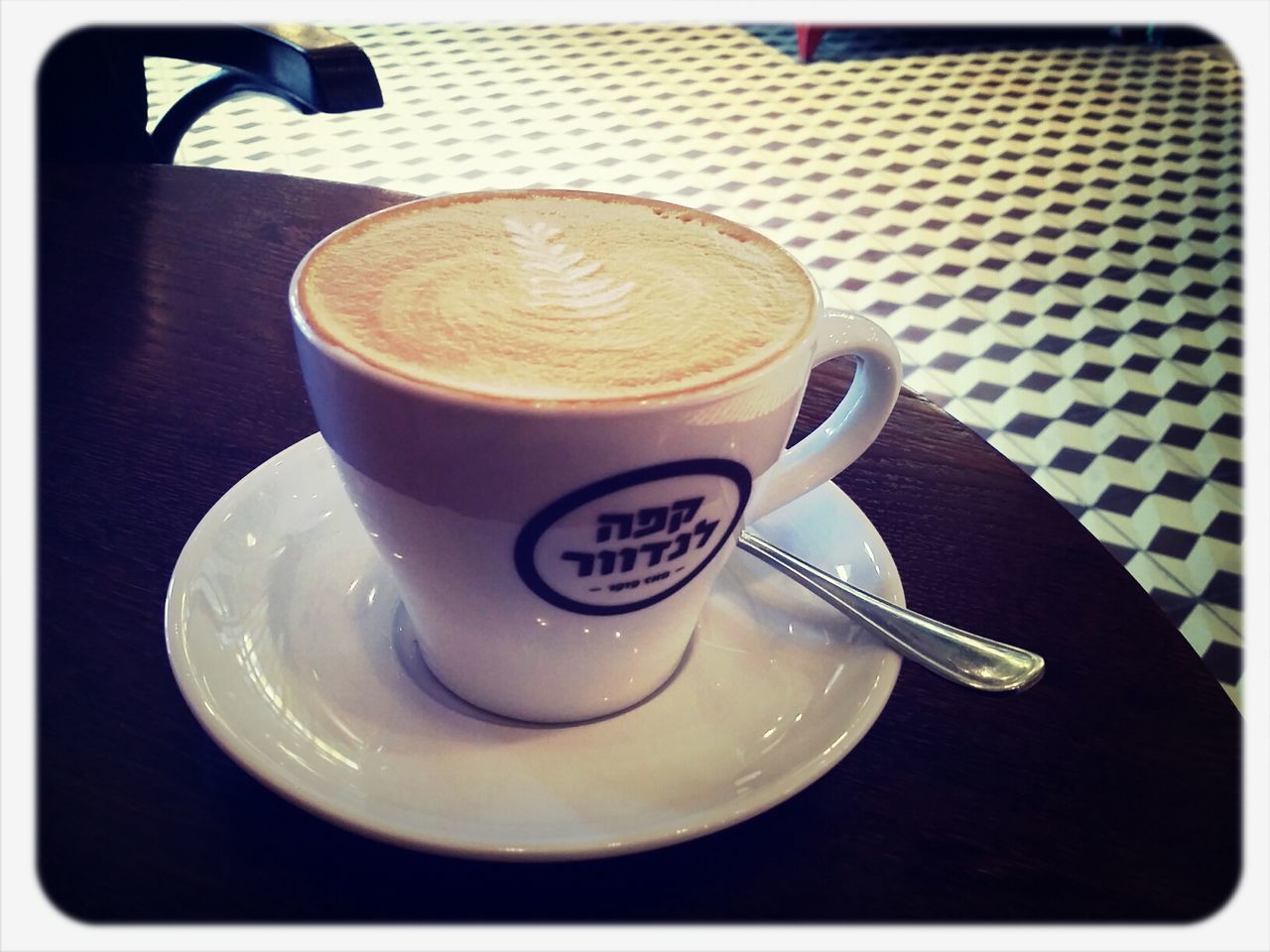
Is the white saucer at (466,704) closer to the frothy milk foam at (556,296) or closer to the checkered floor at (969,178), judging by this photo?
the frothy milk foam at (556,296)

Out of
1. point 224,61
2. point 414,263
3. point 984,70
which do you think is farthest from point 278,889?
point 984,70

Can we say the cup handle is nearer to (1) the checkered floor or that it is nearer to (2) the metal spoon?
(2) the metal spoon

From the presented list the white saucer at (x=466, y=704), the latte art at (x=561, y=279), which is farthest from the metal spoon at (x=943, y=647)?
the latte art at (x=561, y=279)

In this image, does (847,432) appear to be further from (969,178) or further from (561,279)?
(969,178)

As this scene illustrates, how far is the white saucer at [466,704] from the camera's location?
0.99ft

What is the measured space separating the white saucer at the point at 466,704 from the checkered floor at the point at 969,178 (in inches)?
39.6

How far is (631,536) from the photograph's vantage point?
321mm

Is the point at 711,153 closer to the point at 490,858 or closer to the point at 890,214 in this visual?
the point at 890,214

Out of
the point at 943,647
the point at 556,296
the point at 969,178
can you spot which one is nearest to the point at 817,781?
the point at 943,647

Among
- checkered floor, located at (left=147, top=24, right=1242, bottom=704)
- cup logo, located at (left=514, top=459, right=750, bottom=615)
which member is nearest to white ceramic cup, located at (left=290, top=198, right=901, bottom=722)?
cup logo, located at (left=514, top=459, right=750, bottom=615)

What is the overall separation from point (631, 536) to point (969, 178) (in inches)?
98.3

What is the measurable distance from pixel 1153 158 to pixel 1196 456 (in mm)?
1397

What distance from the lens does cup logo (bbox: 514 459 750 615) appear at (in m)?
0.31

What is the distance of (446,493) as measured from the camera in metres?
0.31
